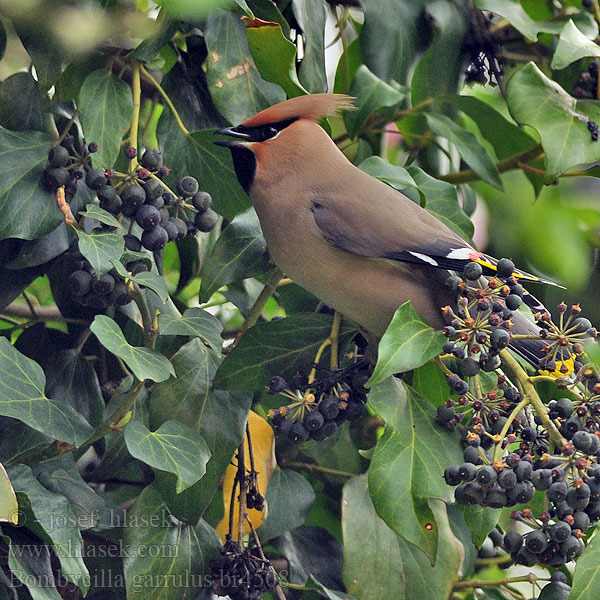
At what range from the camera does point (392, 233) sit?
1.77 metres

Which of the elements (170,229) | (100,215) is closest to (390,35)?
(170,229)

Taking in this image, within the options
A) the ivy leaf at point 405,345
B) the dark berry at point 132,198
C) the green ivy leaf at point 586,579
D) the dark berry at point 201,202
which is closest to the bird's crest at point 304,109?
the dark berry at point 201,202

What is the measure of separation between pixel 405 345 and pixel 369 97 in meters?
0.67

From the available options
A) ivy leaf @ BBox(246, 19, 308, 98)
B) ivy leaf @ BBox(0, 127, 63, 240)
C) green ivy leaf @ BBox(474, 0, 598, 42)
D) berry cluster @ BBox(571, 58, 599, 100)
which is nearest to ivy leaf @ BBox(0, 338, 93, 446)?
ivy leaf @ BBox(0, 127, 63, 240)

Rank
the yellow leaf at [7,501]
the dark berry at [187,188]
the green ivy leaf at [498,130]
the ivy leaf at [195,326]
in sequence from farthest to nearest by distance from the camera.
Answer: the green ivy leaf at [498,130] → the dark berry at [187,188] → the ivy leaf at [195,326] → the yellow leaf at [7,501]

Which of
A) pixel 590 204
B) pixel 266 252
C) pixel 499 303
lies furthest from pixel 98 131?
Answer: pixel 590 204

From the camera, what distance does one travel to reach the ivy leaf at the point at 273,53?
1.58 metres

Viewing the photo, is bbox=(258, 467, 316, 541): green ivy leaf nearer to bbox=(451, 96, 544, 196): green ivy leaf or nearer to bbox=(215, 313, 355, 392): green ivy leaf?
bbox=(215, 313, 355, 392): green ivy leaf

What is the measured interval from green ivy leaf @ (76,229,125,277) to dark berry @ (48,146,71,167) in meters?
0.21

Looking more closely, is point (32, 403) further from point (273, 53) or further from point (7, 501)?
point (273, 53)

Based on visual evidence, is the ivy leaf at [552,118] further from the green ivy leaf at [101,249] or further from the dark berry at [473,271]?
the green ivy leaf at [101,249]

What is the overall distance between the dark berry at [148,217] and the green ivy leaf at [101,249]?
64 millimetres

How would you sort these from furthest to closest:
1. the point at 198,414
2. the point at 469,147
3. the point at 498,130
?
the point at 498,130, the point at 469,147, the point at 198,414

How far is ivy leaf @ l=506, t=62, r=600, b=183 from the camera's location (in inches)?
71.3
